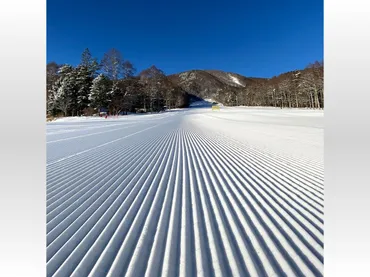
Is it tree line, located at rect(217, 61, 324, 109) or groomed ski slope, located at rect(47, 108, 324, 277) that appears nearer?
groomed ski slope, located at rect(47, 108, 324, 277)

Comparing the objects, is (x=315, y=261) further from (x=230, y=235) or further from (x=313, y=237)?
(x=230, y=235)

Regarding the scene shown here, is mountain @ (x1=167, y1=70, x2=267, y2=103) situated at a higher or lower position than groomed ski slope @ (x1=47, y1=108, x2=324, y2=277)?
higher

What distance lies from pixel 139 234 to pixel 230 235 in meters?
0.92

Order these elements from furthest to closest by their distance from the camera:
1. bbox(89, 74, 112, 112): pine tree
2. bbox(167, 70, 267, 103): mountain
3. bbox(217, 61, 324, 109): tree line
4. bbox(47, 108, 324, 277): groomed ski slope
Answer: bbox(167, 70, 267, 103): mountain → bbox(217, 61, 324, 109): tree line → bbox(89, 74, 112, 112): pine tree → bbox(47, 108, 324, 277): groomed ski slope

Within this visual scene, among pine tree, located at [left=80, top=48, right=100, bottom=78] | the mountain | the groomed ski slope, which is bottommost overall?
the groomed ski slope

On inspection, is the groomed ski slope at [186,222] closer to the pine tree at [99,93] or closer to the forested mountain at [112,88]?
the pine tree at [99,93]

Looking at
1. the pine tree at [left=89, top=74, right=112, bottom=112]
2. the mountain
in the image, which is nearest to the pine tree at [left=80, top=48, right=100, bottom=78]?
the pine tree at [left=89, top=74, right=112, bottom=112]

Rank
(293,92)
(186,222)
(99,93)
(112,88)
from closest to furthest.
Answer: (186,222)
(99,93)
(112,88)
(293,92)

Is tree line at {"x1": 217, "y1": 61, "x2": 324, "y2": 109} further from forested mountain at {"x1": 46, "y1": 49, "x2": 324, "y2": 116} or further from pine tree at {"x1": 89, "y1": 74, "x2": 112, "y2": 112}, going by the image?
pine tree at {"x1": 89, "y1": 74, "x2": 112, "y2": 112}

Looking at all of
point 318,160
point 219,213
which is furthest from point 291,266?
point 318,160
